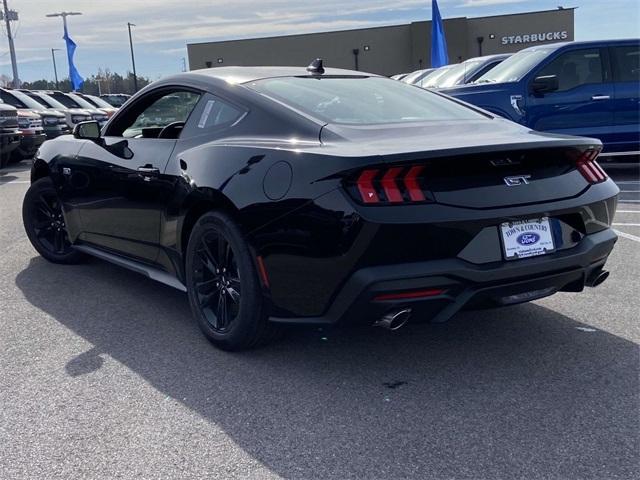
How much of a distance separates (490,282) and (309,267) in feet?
2.64

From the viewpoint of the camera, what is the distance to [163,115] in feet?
15.4

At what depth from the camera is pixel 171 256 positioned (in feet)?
13.5

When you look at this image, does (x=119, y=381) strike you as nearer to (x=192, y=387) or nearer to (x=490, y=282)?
(x=192, y=387)

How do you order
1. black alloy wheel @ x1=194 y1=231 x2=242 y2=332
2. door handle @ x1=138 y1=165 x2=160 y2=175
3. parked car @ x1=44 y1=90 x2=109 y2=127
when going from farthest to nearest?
1. parked car @ x1=44 y1=90 x2=109 y2=127
2. door handle @ x1=138 y1=165 x2=160 y2=175
3. black alloy wheel @ x1=194 y1=231 x2=242 y2=332

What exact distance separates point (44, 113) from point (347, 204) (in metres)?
14.5

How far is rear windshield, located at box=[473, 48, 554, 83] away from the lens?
30.9 ft

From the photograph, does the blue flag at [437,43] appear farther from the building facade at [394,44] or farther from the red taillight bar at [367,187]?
the building facade at [394,44]

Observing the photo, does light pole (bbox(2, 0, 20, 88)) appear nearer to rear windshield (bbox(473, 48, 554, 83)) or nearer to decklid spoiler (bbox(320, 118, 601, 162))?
rear windshield (bbox(473, 48, 554, 83))

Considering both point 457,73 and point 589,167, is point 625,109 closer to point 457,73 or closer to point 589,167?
point 457,73

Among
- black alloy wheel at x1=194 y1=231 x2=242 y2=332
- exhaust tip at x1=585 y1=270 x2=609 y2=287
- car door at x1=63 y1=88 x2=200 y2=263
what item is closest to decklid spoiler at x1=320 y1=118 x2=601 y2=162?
exhaust tip at x1=585 y1=270 x2=609 y2=287

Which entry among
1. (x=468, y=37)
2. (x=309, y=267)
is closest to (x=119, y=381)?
(x=309, y=267)

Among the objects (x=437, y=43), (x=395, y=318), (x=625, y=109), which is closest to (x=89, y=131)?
(x=395, y=318)

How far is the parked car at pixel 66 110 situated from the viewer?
1731 centimetres

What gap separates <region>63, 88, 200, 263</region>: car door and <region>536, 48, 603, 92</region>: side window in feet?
21.2
